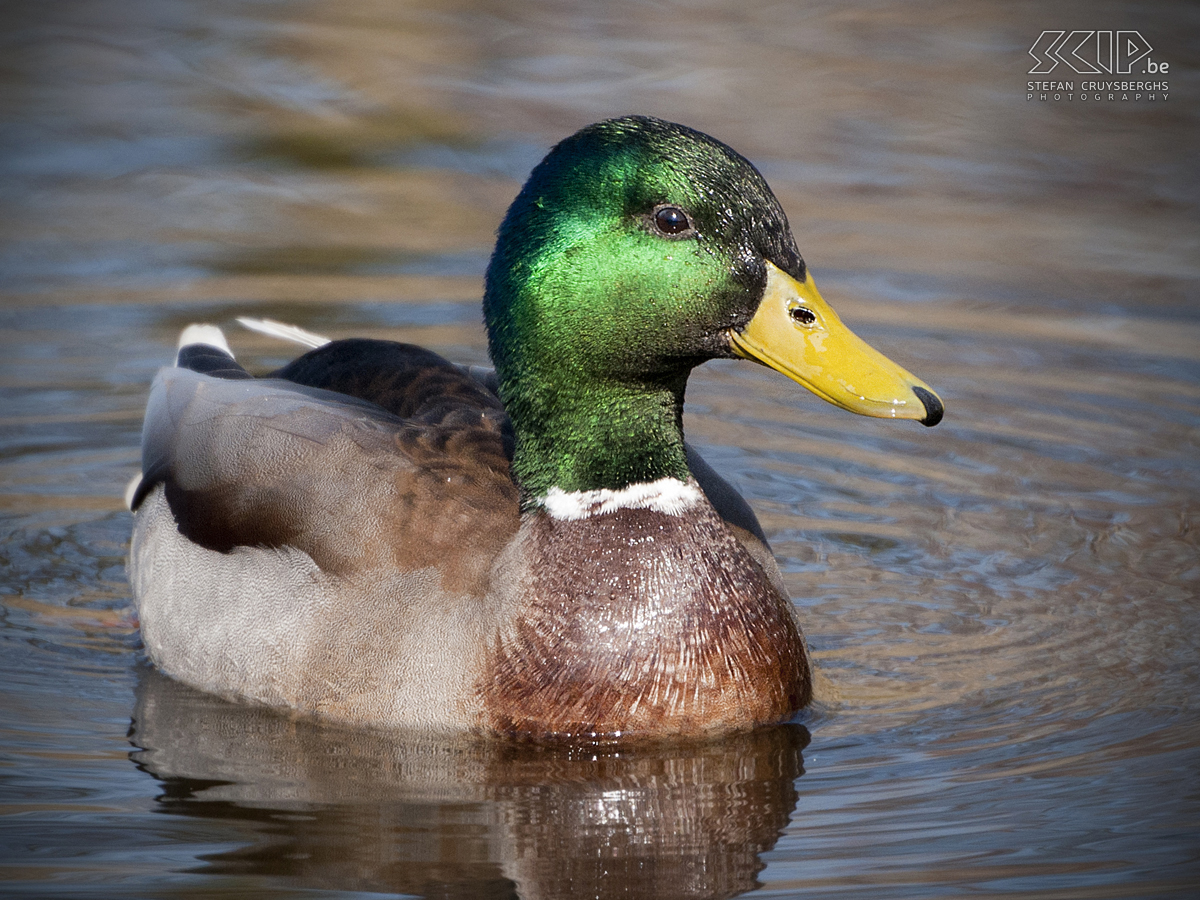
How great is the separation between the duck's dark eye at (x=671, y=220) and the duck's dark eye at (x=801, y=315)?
0.41 m

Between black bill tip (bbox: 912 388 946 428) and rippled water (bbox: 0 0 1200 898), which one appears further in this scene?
black bill tip (bbox: 912 388 946 428)

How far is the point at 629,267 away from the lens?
537 centimetres

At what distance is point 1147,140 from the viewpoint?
11.9 m

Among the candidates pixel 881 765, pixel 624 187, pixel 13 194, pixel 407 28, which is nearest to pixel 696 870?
pixel 881 765

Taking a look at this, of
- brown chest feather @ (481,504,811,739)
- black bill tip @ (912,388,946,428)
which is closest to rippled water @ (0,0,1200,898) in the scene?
brown chest feather @ (481,504,811,739)

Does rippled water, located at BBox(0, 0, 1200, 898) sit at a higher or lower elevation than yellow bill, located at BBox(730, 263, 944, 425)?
lower

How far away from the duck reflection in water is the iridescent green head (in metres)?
1.07

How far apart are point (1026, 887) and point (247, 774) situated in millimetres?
2323

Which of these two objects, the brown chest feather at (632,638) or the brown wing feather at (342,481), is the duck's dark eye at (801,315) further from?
the brown wing feather at (342,481)

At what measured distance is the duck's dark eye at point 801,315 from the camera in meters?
5.39

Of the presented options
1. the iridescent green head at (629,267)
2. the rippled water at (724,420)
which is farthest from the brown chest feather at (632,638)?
the iridescent green head at (629,267)

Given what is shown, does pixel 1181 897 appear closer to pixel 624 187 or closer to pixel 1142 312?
pixel 624 187

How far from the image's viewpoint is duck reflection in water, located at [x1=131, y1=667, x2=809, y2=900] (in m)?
4.85

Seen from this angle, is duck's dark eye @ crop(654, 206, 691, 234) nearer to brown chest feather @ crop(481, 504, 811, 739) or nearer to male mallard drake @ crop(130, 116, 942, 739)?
male mallard drake @ crop(130, 116, 942, 739)
